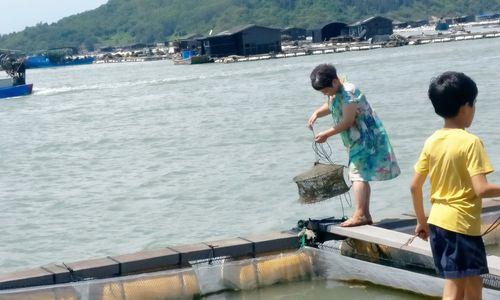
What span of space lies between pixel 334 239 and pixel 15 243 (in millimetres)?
4658

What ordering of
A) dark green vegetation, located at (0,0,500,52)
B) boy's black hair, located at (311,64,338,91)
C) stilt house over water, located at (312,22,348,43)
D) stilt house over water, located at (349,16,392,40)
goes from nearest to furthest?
boy's black hair, located at (311,64,338,91) < stilt house over water, located at (349,16,392,40) < stilt house over water, located at (312,22,348,43) < dark green vegetation, located at (0,0,500,52)

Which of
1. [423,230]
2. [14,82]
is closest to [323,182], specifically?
[423,230]

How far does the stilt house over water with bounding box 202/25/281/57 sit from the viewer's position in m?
82.2

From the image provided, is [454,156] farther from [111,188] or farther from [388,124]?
[388,124]

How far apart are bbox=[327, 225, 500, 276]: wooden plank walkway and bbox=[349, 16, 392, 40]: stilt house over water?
9314cm

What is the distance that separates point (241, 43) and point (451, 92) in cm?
7898

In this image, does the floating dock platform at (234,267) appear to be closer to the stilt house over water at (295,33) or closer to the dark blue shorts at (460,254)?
the dark blue shorts at (460,254)

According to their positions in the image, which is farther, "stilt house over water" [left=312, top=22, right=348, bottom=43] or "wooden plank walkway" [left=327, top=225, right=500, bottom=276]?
"stilt house over water" [left=312, top=22, right=348, bottom=43]

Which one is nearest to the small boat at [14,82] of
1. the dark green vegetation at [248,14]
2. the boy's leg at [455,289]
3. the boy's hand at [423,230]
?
the boy's hand at [423,230]

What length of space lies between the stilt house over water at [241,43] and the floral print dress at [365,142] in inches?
2996

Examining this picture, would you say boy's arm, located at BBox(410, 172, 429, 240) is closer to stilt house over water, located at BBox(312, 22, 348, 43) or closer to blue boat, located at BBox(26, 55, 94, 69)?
stilt house over water, located at BBox(312, 22, 348, 43)

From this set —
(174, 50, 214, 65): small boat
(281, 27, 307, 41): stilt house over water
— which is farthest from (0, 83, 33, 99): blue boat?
(281, 27, 307, 41): stilt house over water

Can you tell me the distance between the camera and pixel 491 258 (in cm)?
516

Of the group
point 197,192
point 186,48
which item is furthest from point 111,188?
point 186,48
